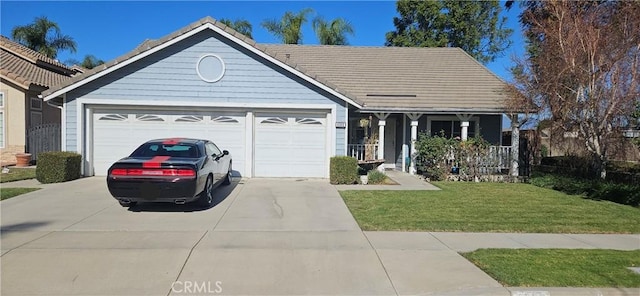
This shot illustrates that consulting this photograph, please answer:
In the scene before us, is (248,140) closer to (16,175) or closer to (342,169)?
(342,169)

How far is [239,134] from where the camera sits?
13922 millimetres

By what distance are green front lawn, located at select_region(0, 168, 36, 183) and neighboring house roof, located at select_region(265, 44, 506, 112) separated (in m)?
10.7

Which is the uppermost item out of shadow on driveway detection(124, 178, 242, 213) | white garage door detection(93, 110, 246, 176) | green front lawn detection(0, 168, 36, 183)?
white garage door detection(93, 110, 246, 176)

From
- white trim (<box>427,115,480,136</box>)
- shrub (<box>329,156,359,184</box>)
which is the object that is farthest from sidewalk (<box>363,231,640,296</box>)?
white trim (<box>427,115,480,136</box>)

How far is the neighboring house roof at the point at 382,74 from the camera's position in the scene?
13.1m

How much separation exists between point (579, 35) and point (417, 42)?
2247cm

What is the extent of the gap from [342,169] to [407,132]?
535 cm

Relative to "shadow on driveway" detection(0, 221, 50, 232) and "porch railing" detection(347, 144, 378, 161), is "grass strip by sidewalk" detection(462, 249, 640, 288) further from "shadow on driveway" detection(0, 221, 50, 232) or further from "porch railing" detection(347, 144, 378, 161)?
"porch railing" detection(347, 144, 378, 161)

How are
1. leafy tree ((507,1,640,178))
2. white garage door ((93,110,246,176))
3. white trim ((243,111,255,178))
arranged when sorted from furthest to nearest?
1. white trim ((243,111,255,178))
2. white garage door ((93,110,246,176))
3. leafy tree ((507,1,640,178))

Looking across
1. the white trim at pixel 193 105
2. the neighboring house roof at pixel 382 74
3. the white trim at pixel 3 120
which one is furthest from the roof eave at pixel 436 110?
the white trim at pixel 3 120

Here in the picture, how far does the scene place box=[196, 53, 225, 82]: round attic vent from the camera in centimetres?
1338

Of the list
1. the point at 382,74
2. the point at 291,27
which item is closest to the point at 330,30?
the point at 291,27

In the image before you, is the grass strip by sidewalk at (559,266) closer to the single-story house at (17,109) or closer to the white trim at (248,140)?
the white trim at (248,140)

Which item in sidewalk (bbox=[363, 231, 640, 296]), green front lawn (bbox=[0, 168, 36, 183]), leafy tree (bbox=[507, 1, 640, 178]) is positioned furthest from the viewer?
green front lawn (bbox=[0, 168, 36, 183])
